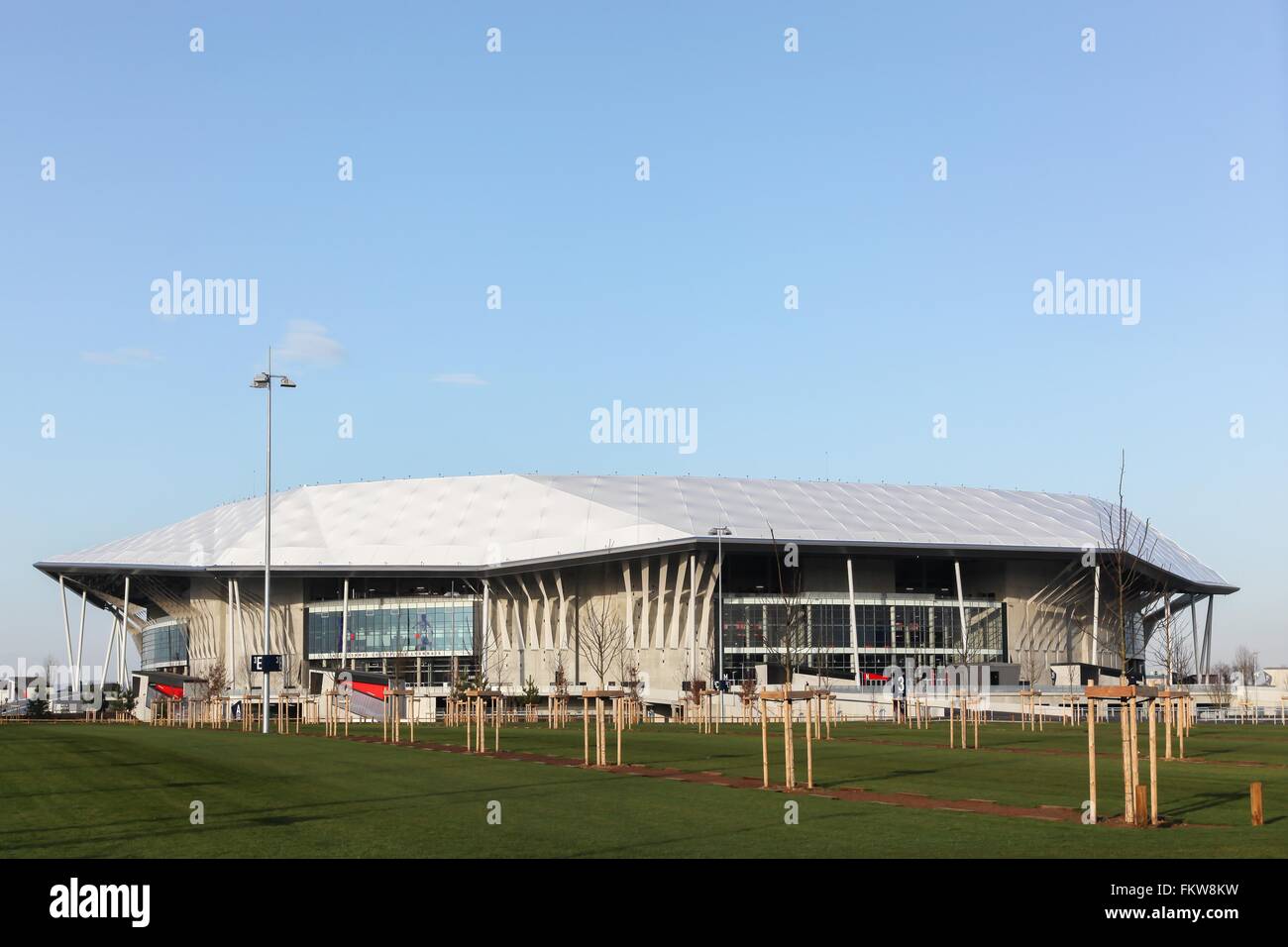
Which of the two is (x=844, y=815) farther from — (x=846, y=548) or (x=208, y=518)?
(x=208, y=518)

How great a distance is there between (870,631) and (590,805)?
104 metres

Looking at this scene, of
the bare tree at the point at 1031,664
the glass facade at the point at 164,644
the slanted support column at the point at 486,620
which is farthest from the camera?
the glass facade at the point at 164,644

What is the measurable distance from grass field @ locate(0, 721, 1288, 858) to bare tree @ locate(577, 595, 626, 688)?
75.8 m

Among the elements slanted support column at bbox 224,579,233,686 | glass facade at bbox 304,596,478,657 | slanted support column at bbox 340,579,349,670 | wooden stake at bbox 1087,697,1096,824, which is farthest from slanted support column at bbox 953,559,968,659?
wooden stake at bbox 1087,697,1096,824

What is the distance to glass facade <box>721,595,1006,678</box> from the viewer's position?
4828 inches

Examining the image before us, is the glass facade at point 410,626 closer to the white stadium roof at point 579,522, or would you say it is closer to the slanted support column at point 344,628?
the slanted support column at point 344,628

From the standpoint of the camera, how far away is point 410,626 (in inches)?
5487

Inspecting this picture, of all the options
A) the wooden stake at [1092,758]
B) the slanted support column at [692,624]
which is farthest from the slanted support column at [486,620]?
the wooden stake at [1092,758]

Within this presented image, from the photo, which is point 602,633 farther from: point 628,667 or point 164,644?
point 164,644

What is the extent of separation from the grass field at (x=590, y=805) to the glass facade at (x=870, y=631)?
256 ft

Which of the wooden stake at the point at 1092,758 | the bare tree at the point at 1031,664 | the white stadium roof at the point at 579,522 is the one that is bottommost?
the bare tree at the point at 1031,664

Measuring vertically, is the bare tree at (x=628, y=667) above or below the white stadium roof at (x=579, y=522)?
below

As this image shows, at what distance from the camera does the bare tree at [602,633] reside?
4744 inches
